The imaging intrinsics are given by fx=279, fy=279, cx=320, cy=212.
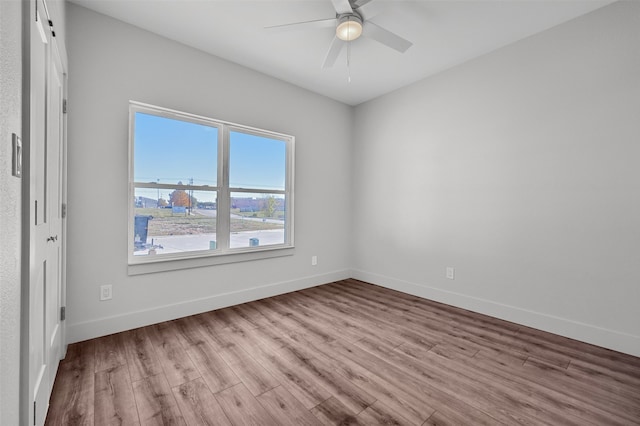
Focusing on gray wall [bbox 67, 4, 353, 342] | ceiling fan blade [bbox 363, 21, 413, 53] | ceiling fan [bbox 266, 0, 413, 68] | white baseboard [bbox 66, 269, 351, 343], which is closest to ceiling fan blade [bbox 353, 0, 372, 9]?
ceiling fan [bbox 266, 0, 413, 68]

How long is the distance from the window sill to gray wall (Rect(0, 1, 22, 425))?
191 centimetres

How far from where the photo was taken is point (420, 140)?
379 cm

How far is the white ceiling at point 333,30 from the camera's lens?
7.88 ft

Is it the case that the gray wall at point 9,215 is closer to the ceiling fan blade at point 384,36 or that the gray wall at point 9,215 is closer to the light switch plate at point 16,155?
the light switch plate at point 16,155

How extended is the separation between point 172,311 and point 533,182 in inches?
154

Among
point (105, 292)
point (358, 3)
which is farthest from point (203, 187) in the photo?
point (358, 3)

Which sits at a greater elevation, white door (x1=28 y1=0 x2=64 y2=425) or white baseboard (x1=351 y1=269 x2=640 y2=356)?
white door (x1=28 y1=0 x2=64 y2=425)

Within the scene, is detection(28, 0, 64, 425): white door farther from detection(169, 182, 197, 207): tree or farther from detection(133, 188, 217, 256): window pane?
detection(169, 182, 197, 207): tree

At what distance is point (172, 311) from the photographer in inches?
113

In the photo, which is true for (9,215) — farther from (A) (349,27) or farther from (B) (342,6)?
(A) (349,27)

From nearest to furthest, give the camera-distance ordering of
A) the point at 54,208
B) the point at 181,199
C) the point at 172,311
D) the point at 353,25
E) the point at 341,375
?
the point at 54,208, the point at 341,375, the point at 353,25, the point at 172,311, the point at 181,199

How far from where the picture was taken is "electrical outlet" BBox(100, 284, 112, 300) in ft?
8.19

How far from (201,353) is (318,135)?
3.19 metres

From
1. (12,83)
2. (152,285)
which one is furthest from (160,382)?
(12,83)
